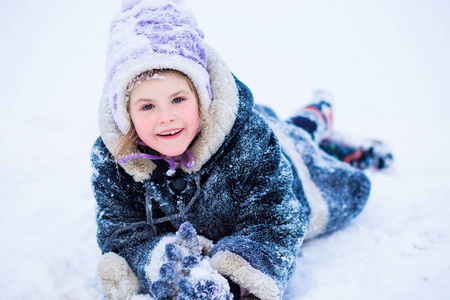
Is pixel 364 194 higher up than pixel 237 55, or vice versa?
pixel 237 55

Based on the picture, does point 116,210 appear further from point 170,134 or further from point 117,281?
point 170,134

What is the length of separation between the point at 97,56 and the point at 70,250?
6067mm

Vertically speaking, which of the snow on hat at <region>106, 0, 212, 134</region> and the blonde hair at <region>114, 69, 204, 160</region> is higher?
the snow on hat at <region>106, 0, 212, 134</region>

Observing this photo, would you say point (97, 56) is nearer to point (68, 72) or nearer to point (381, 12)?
point (68, 72)


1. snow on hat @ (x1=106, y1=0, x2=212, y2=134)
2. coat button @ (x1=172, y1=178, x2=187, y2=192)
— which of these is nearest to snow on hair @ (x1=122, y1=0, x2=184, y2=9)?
snow on hat @ (x1=106, y1=0, x2=212, y2=134)

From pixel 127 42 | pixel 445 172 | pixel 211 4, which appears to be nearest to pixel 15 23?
pixel 211 4

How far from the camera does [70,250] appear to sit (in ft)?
4.63

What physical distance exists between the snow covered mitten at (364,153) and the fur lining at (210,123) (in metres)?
1.37

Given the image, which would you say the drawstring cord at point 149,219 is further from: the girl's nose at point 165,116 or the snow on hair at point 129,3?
the snow on hair at point 129,3

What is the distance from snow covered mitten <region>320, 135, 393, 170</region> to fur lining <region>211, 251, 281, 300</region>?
1523 millimetres

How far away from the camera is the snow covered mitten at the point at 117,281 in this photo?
1.13 metres

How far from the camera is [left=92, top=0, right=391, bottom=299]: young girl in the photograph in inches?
40.4

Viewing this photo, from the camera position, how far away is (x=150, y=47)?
103 cm

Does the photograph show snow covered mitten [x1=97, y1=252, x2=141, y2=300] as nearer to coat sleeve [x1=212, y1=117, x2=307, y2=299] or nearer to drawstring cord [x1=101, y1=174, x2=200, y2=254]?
drawstring cord [x1=101, y1=174, x2=200, y2=254]
